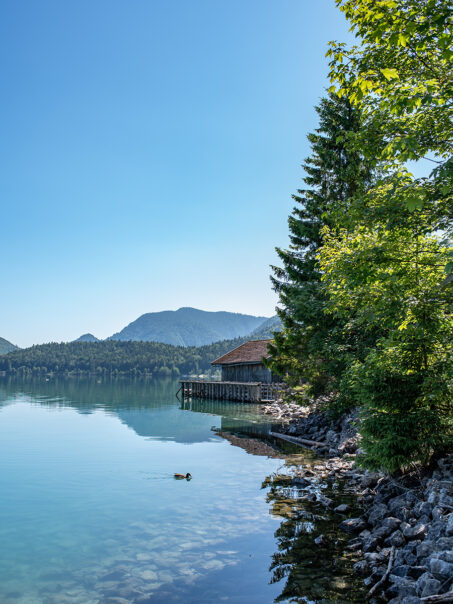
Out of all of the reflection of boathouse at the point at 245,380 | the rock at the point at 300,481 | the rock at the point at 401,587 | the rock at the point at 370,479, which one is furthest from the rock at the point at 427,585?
the reflection of boathouse at the point at 245,380

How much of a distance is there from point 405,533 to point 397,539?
0.16 meters

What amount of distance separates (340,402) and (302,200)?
12014 mm

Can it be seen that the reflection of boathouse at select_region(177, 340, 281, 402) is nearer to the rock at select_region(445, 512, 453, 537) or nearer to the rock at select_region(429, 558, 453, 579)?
the rock at select_region(445, 512, 453, 537)

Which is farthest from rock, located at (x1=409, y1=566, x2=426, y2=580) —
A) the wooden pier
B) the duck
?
the wooden pier

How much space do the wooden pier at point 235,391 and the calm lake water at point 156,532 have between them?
68.3ft

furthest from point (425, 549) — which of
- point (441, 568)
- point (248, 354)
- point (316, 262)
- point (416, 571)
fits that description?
point (248, 354)

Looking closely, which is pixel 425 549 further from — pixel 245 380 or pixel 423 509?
pixel 245 380

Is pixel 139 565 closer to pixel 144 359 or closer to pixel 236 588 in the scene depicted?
pixel 236 588

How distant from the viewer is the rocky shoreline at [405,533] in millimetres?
5324

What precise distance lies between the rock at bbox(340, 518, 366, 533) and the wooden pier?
26.3m

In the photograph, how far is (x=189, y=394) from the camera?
52.5 metres

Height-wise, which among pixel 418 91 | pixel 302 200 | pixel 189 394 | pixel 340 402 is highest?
pixel 302 200

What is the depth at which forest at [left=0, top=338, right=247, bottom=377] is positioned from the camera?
148 meters

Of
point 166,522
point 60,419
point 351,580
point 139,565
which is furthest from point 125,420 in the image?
point 351,580
